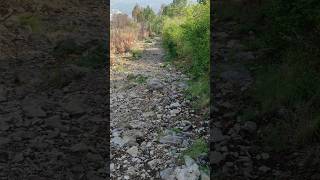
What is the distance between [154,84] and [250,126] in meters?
3.54

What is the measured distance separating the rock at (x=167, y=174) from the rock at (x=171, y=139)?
2.49 ft

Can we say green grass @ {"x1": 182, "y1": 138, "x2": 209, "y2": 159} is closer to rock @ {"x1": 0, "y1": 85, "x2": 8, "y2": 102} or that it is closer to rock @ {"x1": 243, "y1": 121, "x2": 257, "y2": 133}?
rock @ {"x1": 243, "y1": 121, "x2": 257, "y2": 133}

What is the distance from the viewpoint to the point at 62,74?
812cm

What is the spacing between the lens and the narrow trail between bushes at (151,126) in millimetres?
5637

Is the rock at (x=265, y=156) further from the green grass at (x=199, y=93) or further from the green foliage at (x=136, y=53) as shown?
the green foliage at (x=136, y=53)

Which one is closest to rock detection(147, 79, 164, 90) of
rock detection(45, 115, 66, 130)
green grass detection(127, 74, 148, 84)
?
green grass detection(127, 74, 148, 84)

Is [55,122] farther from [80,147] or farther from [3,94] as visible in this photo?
[3,94]

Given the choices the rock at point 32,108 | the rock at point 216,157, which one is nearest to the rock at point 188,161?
the rock at point 216,157

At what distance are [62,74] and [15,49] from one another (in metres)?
A: 1.77

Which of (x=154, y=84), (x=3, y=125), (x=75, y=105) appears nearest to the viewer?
(x=3, y=125)

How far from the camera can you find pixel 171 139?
20.8ft

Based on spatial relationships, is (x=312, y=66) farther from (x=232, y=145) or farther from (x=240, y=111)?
(x=232, y=145)

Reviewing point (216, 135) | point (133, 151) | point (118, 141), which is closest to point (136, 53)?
point (118, 141)

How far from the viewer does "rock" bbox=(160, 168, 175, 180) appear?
5.39 metres
